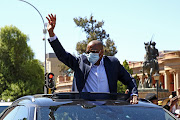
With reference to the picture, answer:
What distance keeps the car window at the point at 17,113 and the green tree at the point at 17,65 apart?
5444cm

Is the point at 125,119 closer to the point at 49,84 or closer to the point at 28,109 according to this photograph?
the point at 28,109

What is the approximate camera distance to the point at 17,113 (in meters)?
4.72

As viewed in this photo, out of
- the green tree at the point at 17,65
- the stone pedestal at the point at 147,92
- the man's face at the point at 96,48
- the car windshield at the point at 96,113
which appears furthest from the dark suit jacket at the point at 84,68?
the green tree at the point at 17,65

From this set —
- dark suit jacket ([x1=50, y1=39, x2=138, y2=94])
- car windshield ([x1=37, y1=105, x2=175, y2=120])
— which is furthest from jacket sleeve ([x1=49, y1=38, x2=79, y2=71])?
car windshield ([x1=37, y1=105, x2=175, y2=120])

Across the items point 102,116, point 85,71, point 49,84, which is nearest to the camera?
point 102,116

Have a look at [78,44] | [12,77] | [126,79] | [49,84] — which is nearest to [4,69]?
[12,77]

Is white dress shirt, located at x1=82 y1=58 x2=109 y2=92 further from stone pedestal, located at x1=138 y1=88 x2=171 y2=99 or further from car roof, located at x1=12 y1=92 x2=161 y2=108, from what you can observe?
stone pedestal, located at x1=138 y1=88 x2=171 y2=99

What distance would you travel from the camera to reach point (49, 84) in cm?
2583

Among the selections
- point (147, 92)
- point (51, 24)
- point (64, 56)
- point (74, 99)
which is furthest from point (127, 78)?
point (147, 92)

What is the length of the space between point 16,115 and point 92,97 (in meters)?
0.71

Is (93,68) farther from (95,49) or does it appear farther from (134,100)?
(134,100)

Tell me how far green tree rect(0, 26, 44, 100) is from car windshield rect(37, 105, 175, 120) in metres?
55.4

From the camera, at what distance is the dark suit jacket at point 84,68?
18.2 feet

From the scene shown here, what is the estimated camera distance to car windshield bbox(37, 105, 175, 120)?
13.7 feet
